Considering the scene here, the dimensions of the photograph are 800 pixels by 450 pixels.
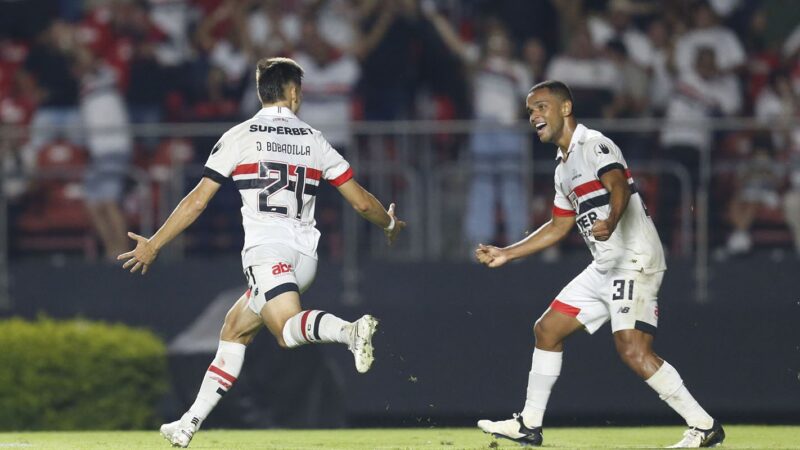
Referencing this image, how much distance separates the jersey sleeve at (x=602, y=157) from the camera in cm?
892

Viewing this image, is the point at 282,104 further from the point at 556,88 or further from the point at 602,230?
the point at 602,230

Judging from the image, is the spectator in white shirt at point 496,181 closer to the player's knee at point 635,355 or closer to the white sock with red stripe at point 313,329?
the player's knee at point 635,355

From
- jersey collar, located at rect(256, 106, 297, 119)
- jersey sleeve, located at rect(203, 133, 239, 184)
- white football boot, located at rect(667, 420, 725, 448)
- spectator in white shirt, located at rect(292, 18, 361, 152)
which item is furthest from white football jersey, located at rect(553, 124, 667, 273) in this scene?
spectator in white shirt, located at rect(292, 18, 361, 152)

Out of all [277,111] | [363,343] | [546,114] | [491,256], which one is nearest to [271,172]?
[277,111]

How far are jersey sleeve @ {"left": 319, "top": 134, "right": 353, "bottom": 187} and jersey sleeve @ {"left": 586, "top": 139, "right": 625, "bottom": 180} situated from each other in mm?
1451

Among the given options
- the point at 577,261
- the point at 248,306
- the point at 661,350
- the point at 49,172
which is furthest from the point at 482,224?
the point at 248,306

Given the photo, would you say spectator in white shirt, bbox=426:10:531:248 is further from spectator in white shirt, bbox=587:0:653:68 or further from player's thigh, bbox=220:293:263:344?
player's thigh, bbox=220:293:263:344

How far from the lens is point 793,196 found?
13742 mm

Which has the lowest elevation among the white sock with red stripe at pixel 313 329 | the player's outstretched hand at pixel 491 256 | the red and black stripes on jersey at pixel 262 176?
the white sock with red stripe at pixel 313 329

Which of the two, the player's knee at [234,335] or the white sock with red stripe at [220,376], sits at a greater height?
the player's knee at [234,335]

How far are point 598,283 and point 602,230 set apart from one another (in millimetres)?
756

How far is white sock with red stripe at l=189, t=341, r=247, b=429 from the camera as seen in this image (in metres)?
9.09

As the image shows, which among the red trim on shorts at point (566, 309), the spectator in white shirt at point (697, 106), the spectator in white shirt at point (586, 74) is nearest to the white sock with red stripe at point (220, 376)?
the red trim on shorts at point (566, 309)

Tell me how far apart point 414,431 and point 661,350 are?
300cm
